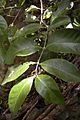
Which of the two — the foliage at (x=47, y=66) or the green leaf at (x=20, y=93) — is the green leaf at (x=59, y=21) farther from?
the green leaf at (x=20, y=93)

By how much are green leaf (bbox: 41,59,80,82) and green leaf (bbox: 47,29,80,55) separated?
3 cm

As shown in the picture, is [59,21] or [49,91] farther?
[59,21]

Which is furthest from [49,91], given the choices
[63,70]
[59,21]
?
[59,21]

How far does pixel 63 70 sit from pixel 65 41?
0.08 metres

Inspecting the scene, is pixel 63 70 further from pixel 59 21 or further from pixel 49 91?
pixel 59 21

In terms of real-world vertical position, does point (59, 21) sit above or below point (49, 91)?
above

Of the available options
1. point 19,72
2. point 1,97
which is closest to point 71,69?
point 19,72

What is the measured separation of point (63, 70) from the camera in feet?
2.08

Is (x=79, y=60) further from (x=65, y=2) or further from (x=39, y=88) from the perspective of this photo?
(x=39, y=88)

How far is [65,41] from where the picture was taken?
67cm

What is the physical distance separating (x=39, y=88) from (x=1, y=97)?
3.90 feet

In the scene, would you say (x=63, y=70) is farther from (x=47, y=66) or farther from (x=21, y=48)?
(x=21, y=48)

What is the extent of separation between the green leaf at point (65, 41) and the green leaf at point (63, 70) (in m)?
0.03

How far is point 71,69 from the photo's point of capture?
2.07 feet
